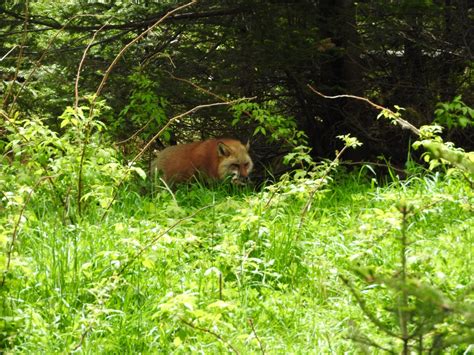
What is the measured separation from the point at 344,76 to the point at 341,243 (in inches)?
161

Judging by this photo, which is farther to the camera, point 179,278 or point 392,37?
point 392,37

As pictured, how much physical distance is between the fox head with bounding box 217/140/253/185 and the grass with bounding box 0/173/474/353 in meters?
2.21

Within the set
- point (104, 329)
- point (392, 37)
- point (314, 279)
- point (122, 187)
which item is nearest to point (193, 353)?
point (104, 329)

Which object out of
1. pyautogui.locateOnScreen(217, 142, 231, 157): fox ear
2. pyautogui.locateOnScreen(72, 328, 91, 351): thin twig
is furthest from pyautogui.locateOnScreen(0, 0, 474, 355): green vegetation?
pyautogui.locateOnScreen(217, 142, 231, 157): fox ear

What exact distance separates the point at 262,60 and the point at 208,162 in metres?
1.41

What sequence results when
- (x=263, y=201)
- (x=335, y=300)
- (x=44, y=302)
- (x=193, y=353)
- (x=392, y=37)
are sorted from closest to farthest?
1. (x=193, y=353)
2. (x=44, y=302)
3. (x=335, y=300)
4. (x=263, y=201)
5. (x=392, y=37)

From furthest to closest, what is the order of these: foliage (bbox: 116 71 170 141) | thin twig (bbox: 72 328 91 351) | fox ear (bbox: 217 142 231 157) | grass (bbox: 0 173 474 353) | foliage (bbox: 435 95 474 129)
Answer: fox ear (bbox: 217 142 231 157) < foliage (bbox: 116 71 170 141) < foliage (bbox: 435 95 474 129) < grass (bbox: 0 173 474 353) < thin twig (bbox: 72 328 91 351)

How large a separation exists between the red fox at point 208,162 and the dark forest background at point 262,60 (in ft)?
1.32

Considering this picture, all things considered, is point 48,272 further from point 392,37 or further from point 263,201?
point 392,37

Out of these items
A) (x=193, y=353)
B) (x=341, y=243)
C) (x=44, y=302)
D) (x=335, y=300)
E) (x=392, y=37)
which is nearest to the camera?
(x=193, y=353)

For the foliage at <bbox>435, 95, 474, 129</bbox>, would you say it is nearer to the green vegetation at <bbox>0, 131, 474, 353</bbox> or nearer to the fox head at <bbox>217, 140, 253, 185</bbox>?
the green vegetation at <bbox>0, 131, 474, 353</bbox>

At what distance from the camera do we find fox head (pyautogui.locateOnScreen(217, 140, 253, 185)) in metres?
8.66

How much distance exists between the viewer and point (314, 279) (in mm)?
5059

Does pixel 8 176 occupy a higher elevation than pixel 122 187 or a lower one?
higher
